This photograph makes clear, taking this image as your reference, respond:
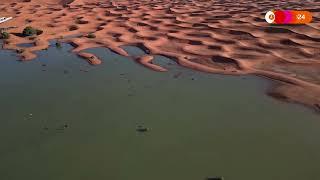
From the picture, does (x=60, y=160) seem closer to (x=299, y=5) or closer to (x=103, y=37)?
(x=103, y=37)

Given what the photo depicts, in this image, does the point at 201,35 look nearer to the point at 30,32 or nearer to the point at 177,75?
the point at 177,75

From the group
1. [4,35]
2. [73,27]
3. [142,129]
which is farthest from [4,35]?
[142,129]

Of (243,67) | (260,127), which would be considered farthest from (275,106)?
(243,67)

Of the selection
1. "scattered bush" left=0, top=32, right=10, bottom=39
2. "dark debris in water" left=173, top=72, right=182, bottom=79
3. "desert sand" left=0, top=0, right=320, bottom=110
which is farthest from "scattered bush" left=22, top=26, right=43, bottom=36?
"dark debris in water" left=173, top=72, right=182, bottom=79

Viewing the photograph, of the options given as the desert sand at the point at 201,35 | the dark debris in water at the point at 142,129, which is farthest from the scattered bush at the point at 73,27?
the dark debris in water at the point at 142,129

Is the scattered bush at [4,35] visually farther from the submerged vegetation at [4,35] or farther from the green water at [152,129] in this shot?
the green water at [152,129]

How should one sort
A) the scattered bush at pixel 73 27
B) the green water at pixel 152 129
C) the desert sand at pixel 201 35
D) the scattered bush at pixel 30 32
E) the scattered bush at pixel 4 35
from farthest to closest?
the scattered bush at pixel 73 27
the scattered bush at pixel 30 32
the scattered bush at pixel 4 35
the desert sand at pixel 201 35
the green water at pixel 152 129
